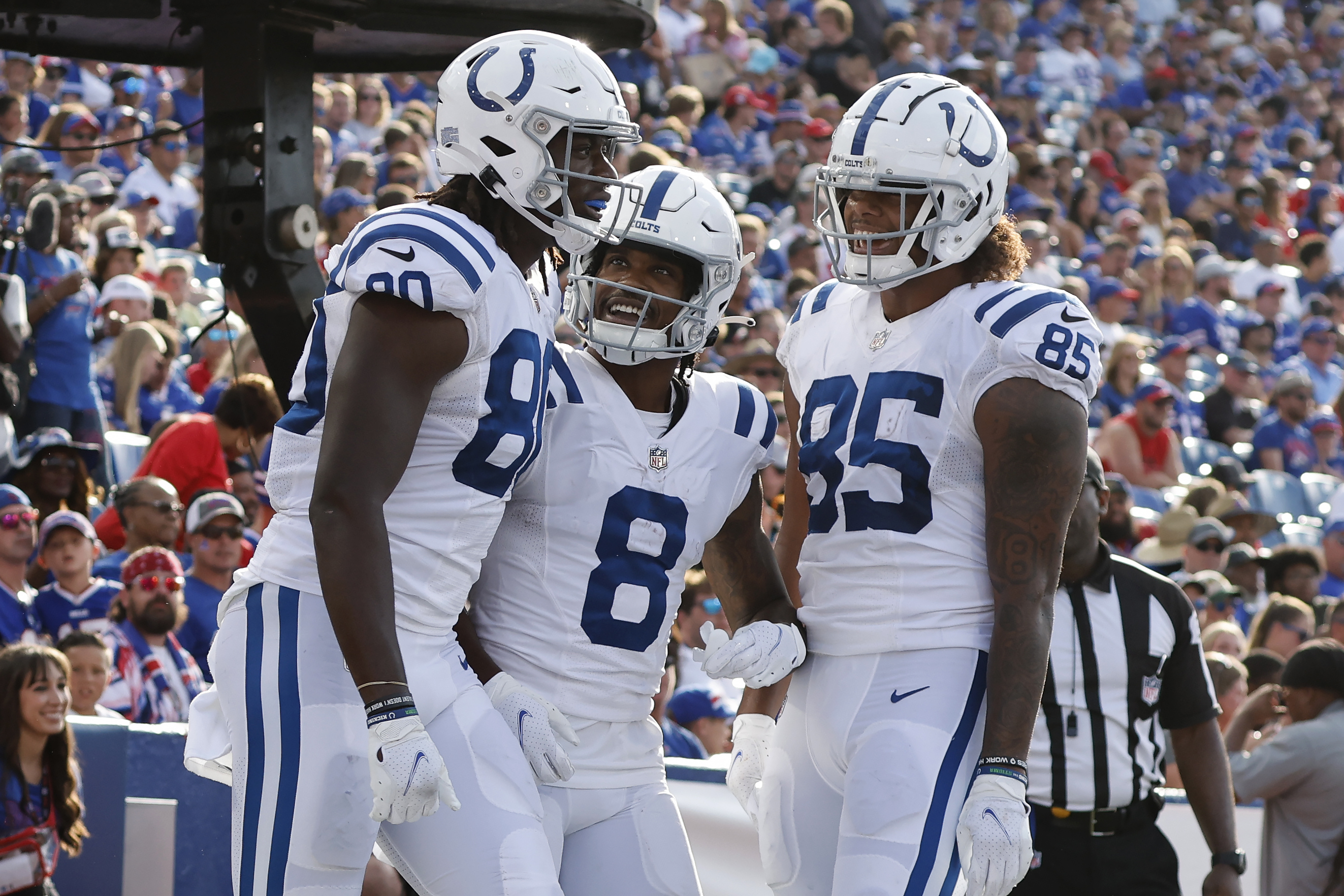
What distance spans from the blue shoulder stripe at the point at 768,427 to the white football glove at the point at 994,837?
2.67ft

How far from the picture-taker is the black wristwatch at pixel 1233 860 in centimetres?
447

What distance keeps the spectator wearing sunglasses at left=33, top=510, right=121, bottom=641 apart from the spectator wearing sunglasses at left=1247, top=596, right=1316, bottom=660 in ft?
14.8

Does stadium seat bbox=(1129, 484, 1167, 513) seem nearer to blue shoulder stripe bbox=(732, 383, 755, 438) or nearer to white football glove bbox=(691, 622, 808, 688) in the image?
blue shoulder stripe bbox=(732, 383, 755, 438)

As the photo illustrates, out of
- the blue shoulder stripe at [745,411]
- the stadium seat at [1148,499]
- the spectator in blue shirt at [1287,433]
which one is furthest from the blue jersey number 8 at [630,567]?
the spectator in blue shirt at [1287,433]

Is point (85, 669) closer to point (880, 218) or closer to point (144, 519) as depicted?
point (144, 519)

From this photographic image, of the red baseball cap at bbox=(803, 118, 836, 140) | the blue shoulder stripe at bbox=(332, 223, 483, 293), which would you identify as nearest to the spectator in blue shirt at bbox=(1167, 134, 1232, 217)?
the red baseball cap at bbox=(803, 118, 836, 140)

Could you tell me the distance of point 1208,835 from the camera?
4.57 m

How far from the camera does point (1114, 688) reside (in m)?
4.47

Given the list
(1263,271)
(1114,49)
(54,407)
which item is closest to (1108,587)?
(54,407)

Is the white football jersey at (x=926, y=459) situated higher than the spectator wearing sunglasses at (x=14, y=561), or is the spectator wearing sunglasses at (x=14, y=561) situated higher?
the white football jersey at (x=926, y=459)

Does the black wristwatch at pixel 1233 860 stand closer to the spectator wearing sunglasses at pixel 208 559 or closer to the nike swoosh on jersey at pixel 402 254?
the nike swoosh on jersey at pixel 402 254

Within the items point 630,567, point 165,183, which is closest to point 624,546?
point 630,567

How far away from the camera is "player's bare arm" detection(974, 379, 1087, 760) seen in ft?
9.86

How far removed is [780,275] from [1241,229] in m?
6.12
